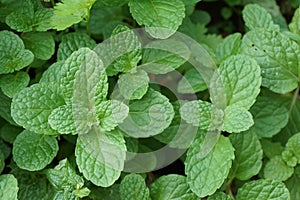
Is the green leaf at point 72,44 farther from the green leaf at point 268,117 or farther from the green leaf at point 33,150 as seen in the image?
the green leaf at point 268,117

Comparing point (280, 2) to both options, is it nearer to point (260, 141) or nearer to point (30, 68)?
point (260, 141)

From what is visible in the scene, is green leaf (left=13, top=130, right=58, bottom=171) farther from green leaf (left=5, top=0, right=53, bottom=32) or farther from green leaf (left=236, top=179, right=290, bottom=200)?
green leaf (left=236, top=179, right=290, bottom=200)

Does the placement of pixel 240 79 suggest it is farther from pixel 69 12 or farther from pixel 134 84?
pixel 69 12

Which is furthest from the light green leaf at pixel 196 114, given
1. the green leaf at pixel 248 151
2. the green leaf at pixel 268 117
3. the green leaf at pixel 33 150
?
the green leaf at pixel 33 150

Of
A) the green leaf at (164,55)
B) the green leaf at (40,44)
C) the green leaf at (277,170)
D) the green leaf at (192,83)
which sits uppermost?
the green leaf at (164,55)

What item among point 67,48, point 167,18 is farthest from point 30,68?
point 167,18

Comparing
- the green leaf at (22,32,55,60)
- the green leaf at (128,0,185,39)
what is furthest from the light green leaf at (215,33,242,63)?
the green leaf at (22,32,55,60)
